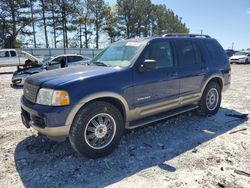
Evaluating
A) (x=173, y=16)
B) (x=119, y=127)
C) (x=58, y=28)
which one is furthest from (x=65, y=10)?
(x=119, y=127)

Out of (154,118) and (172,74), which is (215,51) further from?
(154,118)

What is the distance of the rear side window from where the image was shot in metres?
6.02

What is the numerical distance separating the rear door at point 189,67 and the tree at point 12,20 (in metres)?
34.3

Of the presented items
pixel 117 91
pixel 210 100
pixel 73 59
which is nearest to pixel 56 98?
pixel 117 91

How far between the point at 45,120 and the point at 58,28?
38881 millimetres

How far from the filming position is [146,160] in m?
3.89

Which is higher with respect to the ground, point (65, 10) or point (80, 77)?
point (65, 10)

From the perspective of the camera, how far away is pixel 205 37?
6129mm

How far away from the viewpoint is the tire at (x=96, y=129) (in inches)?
146

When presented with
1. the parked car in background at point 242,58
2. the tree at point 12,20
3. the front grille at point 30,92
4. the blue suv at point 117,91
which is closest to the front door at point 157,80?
the blue suv at point 117,91

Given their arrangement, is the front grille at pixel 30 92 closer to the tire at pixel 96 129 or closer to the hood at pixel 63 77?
the hood at pixel 63 77

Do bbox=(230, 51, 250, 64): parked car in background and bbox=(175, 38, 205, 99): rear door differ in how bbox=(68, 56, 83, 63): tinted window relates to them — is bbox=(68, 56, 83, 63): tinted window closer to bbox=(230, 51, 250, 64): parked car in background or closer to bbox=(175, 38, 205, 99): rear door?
bbox=(175, 38, 205, 99): rear door

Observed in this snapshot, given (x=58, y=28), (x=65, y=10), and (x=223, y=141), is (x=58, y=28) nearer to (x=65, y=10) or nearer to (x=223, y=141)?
(x=65, y=10)

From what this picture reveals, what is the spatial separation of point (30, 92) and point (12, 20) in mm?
34796
